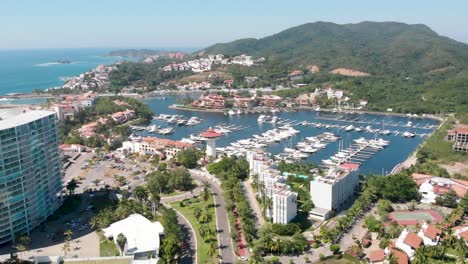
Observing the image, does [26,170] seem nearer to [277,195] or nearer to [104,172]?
[104,172]

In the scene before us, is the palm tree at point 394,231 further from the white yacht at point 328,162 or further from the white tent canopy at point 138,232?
the white yacht at point 328,162

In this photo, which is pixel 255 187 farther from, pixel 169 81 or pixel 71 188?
pixel 169 81

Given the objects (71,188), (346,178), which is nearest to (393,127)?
(346,178)

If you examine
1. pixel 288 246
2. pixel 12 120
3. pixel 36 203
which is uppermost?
pixel 12 120

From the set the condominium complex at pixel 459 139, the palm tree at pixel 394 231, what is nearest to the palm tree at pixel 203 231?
the palm tree at pixel 394 231

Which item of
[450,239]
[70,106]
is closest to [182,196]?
[450,239]
